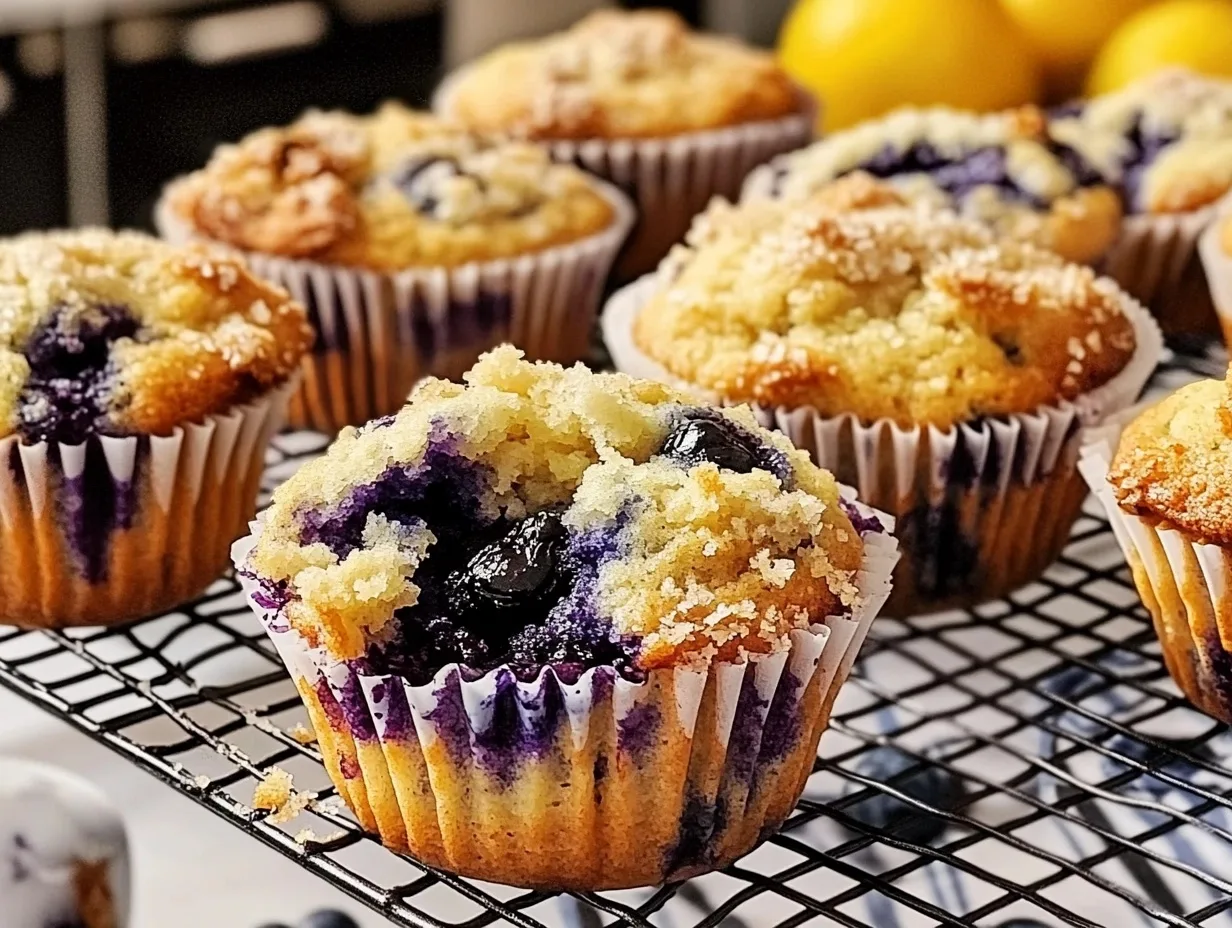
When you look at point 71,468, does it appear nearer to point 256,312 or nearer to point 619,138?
point 256,312

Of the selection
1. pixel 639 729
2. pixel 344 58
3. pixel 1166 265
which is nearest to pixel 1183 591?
pixel 639 729

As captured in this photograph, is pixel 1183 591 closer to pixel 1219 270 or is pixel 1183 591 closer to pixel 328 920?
pixel 1219 270

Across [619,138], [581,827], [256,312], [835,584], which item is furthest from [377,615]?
[619,138]

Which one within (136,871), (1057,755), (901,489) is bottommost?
(136,871)

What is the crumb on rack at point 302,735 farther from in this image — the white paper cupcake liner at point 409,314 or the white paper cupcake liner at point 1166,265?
the white paper cupcake liner at point 1166,265

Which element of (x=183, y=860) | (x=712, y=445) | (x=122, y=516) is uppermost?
(x=712, y=445)

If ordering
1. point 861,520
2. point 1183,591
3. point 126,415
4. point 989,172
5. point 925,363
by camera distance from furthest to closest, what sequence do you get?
point 989,172, point 925,363, point 126,415, point 1183,591, point 861,520

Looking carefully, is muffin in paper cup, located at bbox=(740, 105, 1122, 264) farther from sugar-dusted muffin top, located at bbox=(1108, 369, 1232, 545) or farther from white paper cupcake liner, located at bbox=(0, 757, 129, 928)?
white paper cupcake liner, located at bbox=(0, 757, 129, 928)
